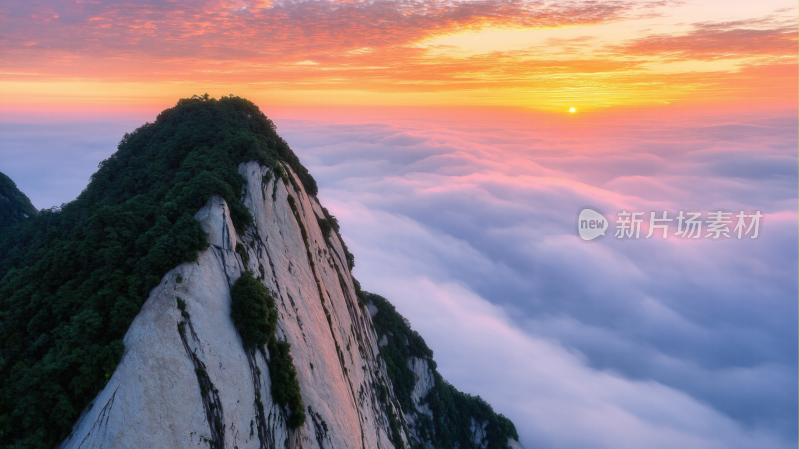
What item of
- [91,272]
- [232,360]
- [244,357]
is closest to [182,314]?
[232,360]

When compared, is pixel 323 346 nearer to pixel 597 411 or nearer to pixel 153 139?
pixel 153 139

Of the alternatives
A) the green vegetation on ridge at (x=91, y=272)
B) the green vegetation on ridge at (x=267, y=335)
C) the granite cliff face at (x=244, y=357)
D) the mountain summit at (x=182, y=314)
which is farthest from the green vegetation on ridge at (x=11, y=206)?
the green vegetation on ridge at (x=267, y=335)

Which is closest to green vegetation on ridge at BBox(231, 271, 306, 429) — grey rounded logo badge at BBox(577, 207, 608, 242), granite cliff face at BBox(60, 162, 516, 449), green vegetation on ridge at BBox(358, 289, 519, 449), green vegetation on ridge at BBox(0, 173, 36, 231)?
granite cliff face at BBox(60, 162, 516, 449)

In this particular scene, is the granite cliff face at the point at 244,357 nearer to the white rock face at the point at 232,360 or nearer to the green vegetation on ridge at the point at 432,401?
the white rock face at the point at 232,360

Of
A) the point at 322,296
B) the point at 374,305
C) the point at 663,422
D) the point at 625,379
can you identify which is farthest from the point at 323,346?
the point at 625,379

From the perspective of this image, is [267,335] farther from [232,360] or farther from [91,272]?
[91,272]
